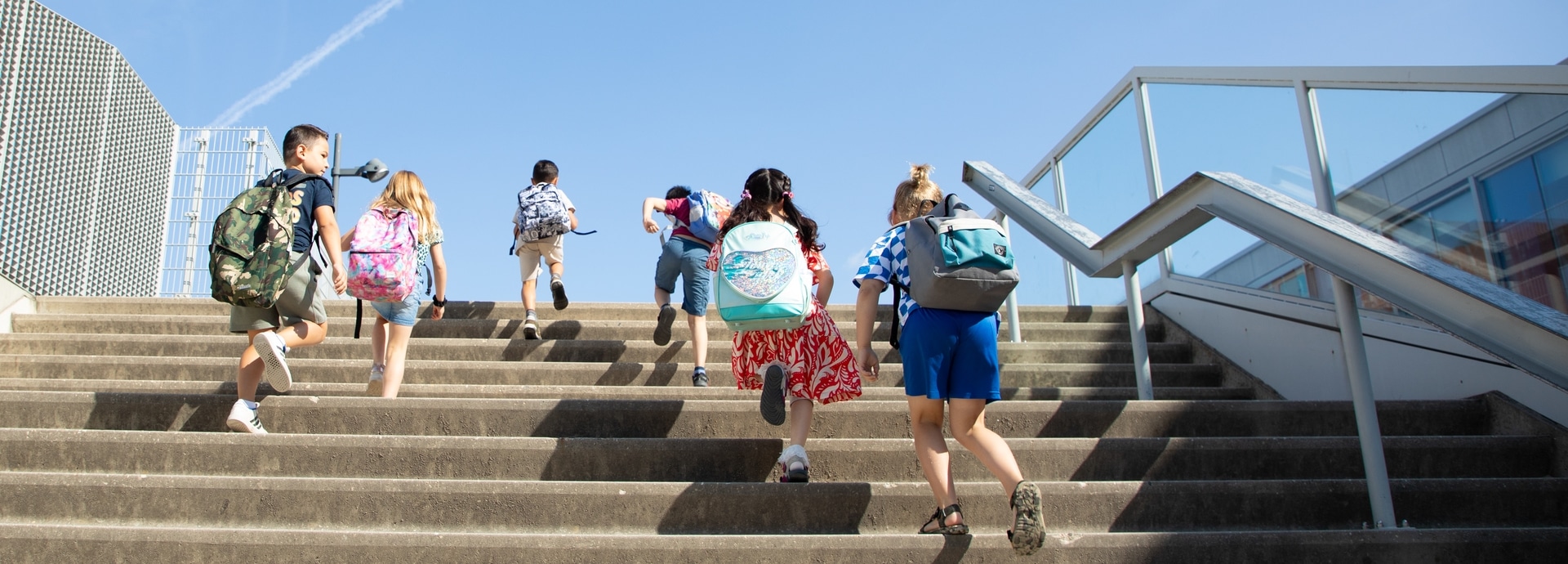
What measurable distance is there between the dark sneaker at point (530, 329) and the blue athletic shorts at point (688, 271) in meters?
0.82

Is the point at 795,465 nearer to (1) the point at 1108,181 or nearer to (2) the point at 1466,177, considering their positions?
(2) the point at 1466,177

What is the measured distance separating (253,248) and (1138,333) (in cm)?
404

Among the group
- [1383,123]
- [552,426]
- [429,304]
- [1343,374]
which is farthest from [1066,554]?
[429,304]

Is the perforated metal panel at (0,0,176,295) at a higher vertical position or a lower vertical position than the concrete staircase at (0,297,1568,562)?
higher

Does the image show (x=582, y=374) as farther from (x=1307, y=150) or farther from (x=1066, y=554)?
(x=1307, y=150)

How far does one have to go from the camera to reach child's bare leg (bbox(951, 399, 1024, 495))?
3.46 metres

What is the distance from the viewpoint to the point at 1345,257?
3.84m

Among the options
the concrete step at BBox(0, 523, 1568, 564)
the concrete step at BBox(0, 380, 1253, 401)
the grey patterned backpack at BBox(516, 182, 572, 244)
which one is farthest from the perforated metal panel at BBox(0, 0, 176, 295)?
the concrete step at BBox(0, 523, 1568, 564)

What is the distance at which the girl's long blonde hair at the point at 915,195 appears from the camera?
423cm

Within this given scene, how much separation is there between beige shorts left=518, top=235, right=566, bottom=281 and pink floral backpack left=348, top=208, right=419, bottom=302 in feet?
6.77

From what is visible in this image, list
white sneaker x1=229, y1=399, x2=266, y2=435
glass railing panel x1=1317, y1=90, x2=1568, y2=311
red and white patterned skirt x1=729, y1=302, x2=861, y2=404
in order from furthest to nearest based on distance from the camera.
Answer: glass railing panel x1=1317, y1=90, x2=1568, y2=311 → white sneaker x1=229, y1=399, x2=266, y2=435 → red and white patterned skirt x1=729, y1=302, x2=861, y2=404

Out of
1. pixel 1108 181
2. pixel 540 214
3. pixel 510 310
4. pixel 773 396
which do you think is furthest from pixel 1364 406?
pixel 510 310

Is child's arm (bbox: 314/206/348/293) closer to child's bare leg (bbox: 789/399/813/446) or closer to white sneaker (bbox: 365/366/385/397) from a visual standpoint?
white sneaker (bbox: 365/366/385/397)

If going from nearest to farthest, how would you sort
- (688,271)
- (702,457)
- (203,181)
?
(702,457) < (688,271) < (203,181)
